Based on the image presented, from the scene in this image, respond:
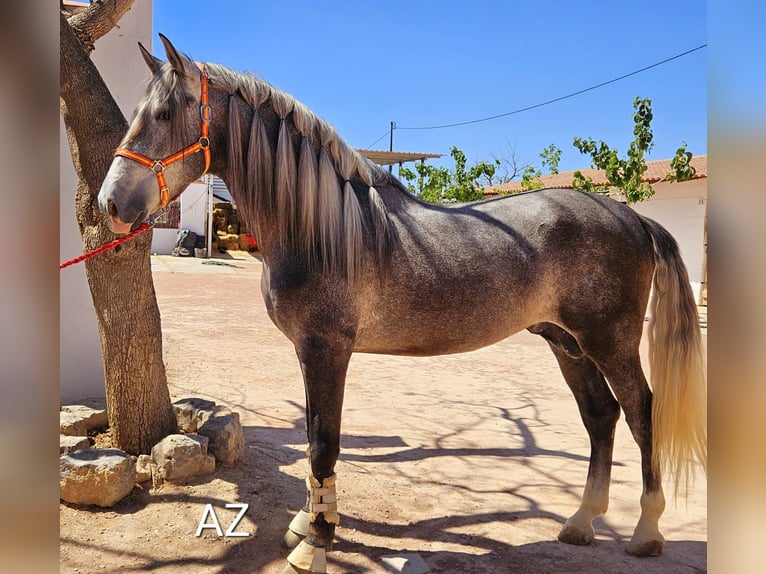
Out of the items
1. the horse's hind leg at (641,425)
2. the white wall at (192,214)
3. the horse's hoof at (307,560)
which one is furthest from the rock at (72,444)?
the white wall at (192,214)

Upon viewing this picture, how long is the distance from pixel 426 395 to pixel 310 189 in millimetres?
3765

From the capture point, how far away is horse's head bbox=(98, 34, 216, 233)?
198cm

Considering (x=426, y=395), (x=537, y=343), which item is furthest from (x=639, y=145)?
(x=426, y=395)

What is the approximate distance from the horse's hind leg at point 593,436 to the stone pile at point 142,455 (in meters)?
1.97

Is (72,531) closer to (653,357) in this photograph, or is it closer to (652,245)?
(653,357)

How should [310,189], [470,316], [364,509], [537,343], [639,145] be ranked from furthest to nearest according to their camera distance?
1. [639,145]
2. [537,343]
3. [364,509]
4. [470,316]
5. [310,189]

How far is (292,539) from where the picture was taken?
2.56 metres

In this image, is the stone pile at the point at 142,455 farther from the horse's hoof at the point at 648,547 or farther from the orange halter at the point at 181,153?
the horse's hoof at the point at 648,547

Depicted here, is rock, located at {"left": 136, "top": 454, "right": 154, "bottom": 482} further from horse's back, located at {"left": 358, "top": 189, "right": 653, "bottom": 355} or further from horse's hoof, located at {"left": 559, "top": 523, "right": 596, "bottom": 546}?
horse's hoof, located at {"left": 559, "top": 523, "right": 596, "bottom": 546}

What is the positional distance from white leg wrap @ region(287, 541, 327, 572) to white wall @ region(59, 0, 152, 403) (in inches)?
112

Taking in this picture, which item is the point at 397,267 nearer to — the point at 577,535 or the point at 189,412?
the point at 577,535

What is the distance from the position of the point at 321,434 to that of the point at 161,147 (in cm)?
133

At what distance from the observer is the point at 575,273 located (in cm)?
257

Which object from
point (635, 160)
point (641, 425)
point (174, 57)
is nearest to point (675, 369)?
point (641, 425)
